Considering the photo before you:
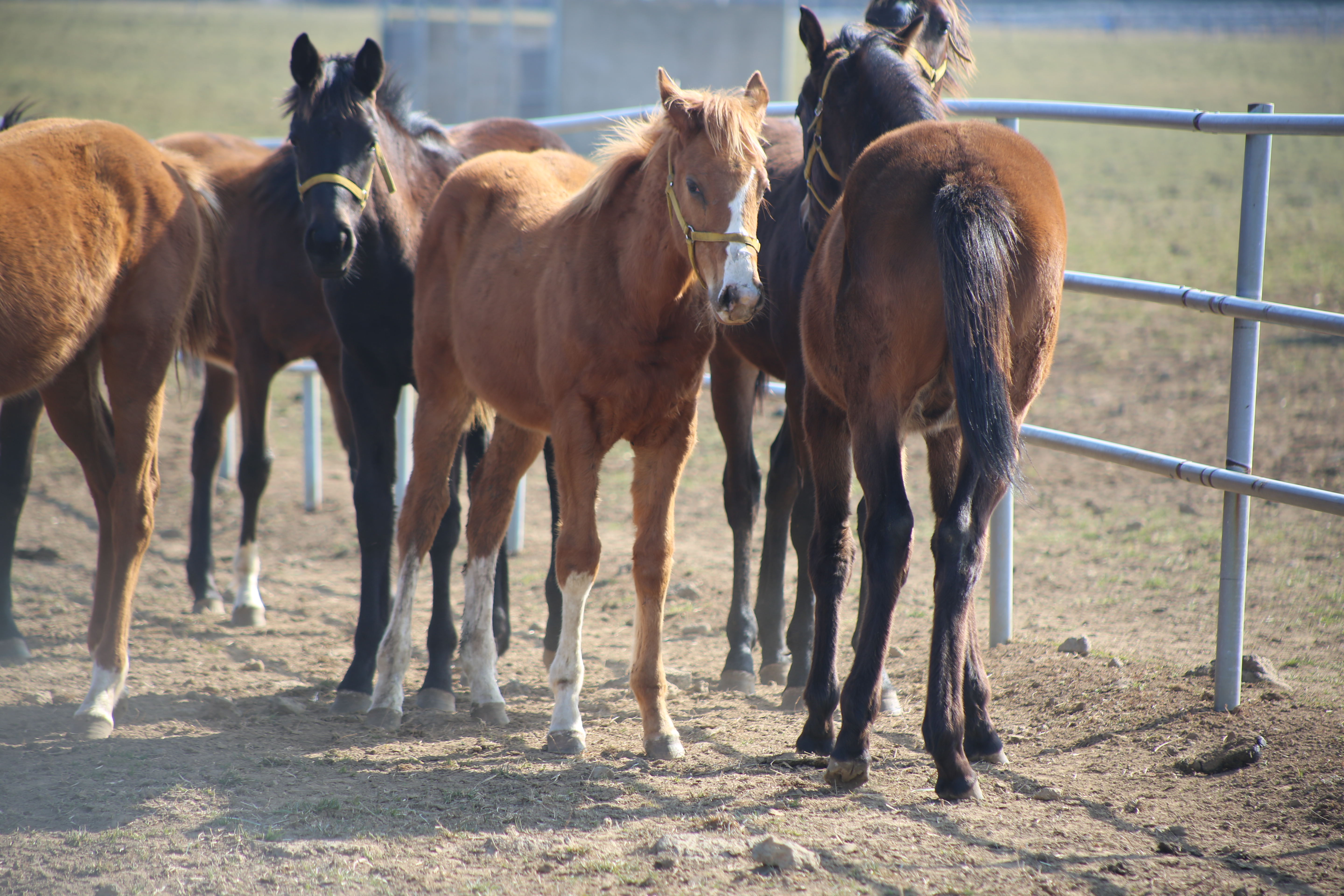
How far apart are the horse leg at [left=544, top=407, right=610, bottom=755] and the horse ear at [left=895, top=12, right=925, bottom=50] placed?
1.73m

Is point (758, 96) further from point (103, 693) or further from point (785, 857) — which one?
point (103, 693)

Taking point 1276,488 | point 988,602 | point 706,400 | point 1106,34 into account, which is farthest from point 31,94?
point 1106,34

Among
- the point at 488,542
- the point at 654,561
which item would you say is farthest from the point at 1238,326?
the point at 488,542

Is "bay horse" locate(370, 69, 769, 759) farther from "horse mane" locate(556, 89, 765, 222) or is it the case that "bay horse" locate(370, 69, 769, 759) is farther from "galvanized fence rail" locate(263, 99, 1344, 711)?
"galvanized fence rail" locate(263, 99, 1344, 711)

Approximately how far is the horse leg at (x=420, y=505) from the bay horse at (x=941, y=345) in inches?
60.7

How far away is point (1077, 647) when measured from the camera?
412cm

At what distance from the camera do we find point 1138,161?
54.0 ft

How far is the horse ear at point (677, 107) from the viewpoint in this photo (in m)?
3.12

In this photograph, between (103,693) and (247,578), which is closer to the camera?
(103,693)

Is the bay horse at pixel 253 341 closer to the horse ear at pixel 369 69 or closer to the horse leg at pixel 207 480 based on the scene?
the horse leg at pixel 207 480

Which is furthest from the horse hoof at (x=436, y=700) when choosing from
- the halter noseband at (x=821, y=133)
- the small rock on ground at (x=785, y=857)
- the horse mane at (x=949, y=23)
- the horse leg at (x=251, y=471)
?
the horse mane at (x=949, y=23)

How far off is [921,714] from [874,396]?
150 centimetres

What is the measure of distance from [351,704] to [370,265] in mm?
1674

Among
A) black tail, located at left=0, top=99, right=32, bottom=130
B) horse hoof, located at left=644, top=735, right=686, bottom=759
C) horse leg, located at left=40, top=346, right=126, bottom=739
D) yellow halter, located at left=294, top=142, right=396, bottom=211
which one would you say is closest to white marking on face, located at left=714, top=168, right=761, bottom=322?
horse hoof, located at left=644, top=735, right=686, bottom=759
